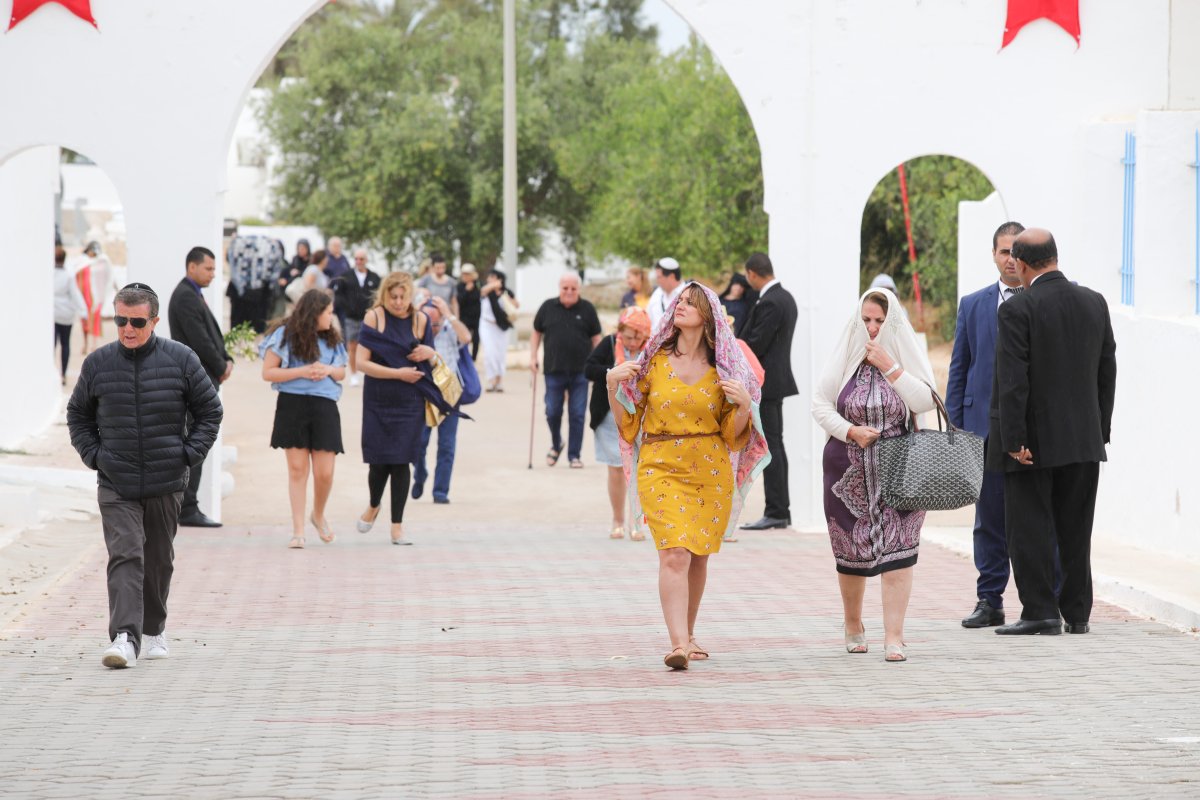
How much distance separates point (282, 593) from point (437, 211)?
85.7 feet

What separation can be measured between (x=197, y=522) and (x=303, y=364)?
1.88 meters

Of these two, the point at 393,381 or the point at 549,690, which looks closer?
the point at 549,690

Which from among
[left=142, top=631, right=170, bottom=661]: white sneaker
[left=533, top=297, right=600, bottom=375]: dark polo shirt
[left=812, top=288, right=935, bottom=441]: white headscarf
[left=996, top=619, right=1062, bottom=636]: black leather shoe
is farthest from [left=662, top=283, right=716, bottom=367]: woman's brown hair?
[left=533, top=297, right=600, bottom=375]: dark polo shirt

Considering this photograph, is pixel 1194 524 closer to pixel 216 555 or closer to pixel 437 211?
pixel 216 555

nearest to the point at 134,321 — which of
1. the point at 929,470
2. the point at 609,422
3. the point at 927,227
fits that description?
the point at 929,470

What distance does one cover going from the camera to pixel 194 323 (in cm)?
1131

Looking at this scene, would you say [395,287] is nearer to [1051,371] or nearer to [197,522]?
[197,522]

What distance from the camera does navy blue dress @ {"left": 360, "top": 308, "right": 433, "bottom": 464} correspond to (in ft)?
36.8

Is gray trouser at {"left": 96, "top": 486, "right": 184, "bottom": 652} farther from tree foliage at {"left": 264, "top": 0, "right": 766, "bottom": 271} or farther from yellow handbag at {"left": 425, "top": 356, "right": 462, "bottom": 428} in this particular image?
tree foliage at {"left": 264, "top": 0, "right": 766, "bottom": 271}

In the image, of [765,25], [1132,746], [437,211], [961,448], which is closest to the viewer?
[1132,746]

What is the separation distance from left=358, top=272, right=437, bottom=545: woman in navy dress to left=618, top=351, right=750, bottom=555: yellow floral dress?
13.6ft

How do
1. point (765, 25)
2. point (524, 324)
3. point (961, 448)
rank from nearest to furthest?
point (961, 448)
point (765, 25)
point (524, 324)

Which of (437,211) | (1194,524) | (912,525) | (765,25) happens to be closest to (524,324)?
(437,211)

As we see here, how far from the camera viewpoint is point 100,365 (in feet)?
24.0
